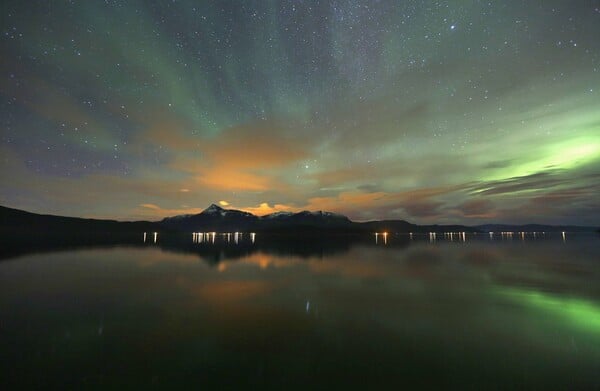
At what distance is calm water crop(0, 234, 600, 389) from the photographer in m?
10.3

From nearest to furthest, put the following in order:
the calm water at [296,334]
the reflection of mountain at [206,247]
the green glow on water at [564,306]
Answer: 1. the calm water at [296,334]
2. the green glow on water at [564,306]
3. the reflection of mountain at [206,247]

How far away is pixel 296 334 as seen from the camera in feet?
47.8

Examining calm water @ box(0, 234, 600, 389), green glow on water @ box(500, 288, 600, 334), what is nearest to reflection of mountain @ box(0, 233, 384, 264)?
calm water @ box(0, 234, 600, 389)

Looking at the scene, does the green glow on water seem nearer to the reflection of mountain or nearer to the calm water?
the calm water

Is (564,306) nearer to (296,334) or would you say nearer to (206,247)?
(296,334)


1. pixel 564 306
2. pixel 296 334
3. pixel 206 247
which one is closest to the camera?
pixel 296 334

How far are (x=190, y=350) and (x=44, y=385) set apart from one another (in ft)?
15.6

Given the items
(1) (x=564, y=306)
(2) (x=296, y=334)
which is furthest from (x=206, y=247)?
(1) (x=564, y=306)

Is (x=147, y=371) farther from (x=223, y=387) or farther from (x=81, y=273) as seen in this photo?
(x=81, y=273)

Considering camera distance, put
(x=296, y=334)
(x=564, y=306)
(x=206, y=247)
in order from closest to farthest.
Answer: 1. (x=296, y=334)
2. (x=564, y=306)
3. (x=206, y=247)

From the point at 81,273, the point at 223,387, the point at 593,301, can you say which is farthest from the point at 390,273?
the point at 81,273

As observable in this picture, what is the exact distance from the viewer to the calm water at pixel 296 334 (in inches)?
404

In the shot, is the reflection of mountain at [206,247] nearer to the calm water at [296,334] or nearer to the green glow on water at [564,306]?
the calm water at [296,334]

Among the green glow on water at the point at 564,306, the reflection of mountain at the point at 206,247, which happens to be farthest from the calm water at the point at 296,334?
the reflection of mountain at the point at 206,247
